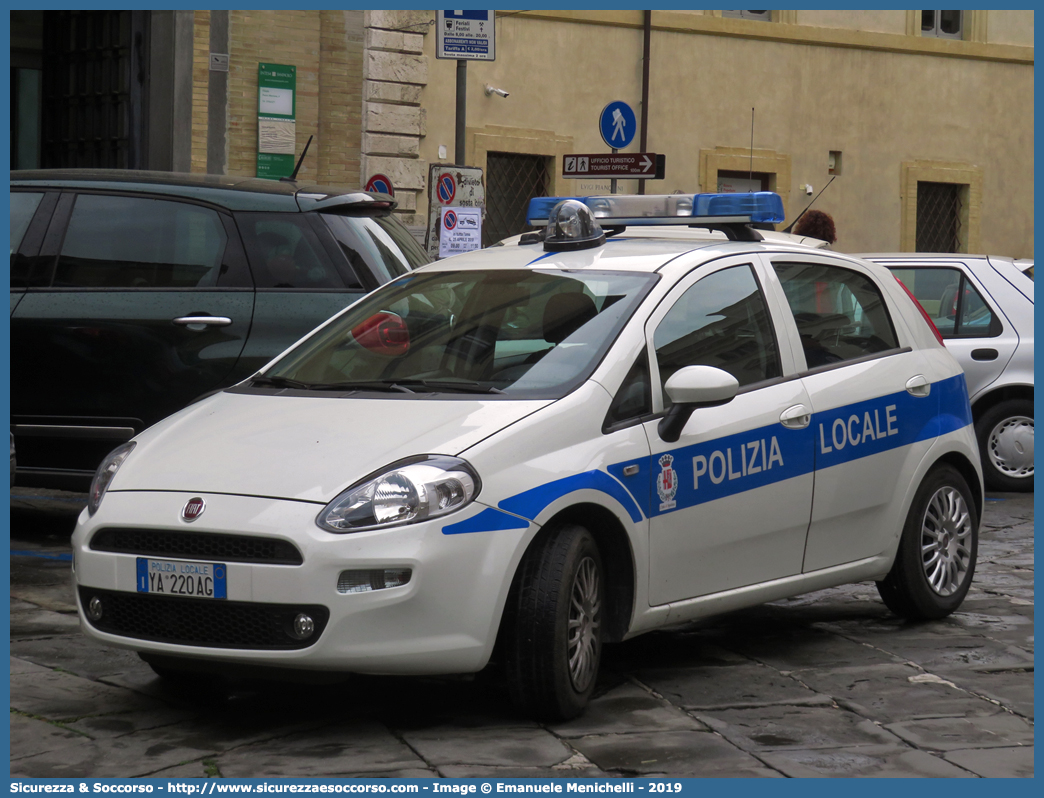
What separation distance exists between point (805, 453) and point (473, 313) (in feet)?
4.31

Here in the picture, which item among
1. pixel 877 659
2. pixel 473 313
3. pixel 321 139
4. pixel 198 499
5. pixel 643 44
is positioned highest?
pixel 643 44

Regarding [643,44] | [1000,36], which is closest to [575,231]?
[643,44]

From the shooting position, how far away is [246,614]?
447 centimetres

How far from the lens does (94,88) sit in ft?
63.8

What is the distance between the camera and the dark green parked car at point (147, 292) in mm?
7586

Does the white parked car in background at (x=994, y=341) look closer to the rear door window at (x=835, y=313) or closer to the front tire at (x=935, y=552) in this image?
the front tire at (x=935, y=552)

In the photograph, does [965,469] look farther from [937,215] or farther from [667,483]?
[937,215]

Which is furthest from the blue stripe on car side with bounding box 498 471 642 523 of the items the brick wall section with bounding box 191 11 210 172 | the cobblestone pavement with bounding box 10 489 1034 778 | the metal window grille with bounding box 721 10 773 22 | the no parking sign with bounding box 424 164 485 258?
the metal window grille with bounding box 721 10 773 22

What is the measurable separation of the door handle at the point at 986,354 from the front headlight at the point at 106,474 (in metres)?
7.56

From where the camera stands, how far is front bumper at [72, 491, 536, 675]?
4.38 m

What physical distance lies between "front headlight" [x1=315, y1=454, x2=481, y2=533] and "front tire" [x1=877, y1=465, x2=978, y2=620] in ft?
8.12

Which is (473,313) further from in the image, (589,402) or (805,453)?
(805,453)

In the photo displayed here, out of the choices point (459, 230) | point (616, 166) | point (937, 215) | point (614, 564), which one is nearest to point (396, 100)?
point (459, 230)

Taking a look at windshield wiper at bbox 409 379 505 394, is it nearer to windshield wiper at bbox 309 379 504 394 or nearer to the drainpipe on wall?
windshield wiper at bbox 309 379 504 394
